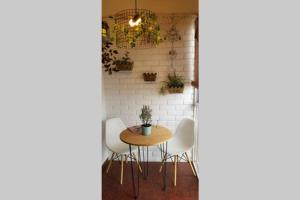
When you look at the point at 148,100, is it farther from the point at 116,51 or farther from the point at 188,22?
the point at 188,22

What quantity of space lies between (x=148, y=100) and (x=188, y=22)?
1099 mm

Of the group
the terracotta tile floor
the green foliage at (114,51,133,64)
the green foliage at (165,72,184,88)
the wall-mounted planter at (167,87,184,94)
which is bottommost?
the terracotta tile floor

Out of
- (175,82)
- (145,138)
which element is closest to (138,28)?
(175,82)

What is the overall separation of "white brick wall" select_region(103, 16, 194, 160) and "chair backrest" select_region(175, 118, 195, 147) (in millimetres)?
146

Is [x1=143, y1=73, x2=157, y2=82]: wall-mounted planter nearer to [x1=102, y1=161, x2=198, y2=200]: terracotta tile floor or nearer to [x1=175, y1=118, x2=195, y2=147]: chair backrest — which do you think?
[x1=175, y1=118, x2=195, y2=147]: chair backrest

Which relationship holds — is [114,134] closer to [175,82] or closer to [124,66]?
[124,66]

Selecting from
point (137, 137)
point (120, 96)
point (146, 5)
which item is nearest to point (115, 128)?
point (120, 96)

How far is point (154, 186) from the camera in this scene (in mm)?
2154

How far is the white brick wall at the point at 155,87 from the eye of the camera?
95.7 inches

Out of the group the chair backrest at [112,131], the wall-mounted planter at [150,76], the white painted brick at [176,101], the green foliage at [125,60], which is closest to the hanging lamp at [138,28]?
the green foliage at [125,60]

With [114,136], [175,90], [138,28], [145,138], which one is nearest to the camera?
[138,28]

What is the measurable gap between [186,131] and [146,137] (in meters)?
0.61

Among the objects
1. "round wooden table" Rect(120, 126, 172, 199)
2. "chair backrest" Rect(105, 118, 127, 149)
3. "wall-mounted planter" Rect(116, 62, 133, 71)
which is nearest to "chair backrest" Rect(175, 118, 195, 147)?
"round wooden table" Rect(120, 126, 172, 199)

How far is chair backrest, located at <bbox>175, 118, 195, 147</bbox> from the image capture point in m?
2.26
